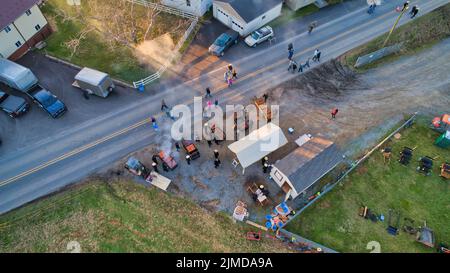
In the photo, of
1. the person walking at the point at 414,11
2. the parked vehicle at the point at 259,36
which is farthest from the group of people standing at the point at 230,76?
the person walking at the point at 414,11

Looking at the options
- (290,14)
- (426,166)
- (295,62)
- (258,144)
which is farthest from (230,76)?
(426,166)

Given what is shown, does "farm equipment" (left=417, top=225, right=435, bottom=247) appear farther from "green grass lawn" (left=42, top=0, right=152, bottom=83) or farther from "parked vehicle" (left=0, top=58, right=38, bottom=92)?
"parked vehicle" (left=0, top=58, right=38, bottom=92)

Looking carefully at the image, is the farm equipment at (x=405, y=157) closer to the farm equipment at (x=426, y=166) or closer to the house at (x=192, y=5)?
the farm equipment at (x=426, y=166)

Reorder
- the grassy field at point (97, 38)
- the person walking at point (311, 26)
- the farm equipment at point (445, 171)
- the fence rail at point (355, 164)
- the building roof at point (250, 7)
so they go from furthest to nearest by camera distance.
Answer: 1. the person walking at point (311, 26)
2. the building roof at point (250, 7)
3. the grassy field at point (97, 38)
4. the farm equipment at point (445, 171)
5. the fence rail at point (355, 164)

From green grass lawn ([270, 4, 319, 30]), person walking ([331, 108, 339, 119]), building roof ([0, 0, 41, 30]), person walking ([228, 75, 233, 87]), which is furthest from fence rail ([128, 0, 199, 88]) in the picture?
person walking ([331, 108, 339, 119])

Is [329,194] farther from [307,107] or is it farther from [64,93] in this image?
[64,93]

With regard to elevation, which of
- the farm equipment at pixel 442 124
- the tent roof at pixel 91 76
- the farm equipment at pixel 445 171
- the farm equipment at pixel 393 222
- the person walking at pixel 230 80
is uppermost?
the tent roof at pixel 91 76
